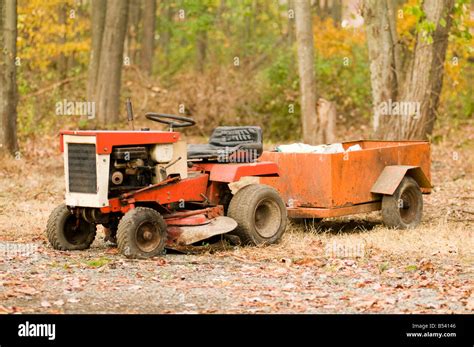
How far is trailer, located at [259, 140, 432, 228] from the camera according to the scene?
10484mm

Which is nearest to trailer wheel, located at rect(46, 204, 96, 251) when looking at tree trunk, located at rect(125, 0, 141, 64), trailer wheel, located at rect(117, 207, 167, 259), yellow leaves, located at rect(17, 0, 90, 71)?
trailer wheel, located at rect(117, 207, 167, 259)

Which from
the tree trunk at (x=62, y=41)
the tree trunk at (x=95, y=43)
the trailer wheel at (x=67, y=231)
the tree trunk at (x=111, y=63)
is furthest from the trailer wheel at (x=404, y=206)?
the tree trunk at (x=62, y=41)

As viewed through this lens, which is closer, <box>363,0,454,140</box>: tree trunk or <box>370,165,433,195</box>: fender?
<box>370,165,433,195</box>: fender

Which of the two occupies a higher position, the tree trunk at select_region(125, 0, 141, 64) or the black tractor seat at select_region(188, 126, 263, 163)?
the tree trunk at select_region(125, 0, 141, 64)

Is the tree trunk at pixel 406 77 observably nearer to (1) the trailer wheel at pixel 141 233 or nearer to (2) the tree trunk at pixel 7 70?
(2) the tree trunk at pixel 7 70

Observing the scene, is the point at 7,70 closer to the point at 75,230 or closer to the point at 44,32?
the point at 75,230

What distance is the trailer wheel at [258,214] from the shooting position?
974 centimetres

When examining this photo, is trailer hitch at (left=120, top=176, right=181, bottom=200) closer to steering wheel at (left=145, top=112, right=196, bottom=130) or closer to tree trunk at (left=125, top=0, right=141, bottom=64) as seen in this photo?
steering wheel at (left=145, top=112, right=196, bottom=130)

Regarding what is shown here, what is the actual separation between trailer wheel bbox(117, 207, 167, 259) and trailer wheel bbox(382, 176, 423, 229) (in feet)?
10.1

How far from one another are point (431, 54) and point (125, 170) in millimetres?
9249

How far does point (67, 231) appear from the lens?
9.54m

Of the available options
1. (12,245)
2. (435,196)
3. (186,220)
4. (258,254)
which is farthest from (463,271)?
(435,196)

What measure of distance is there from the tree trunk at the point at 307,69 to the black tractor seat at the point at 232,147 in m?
9.19

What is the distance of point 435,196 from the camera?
45.3 feet
